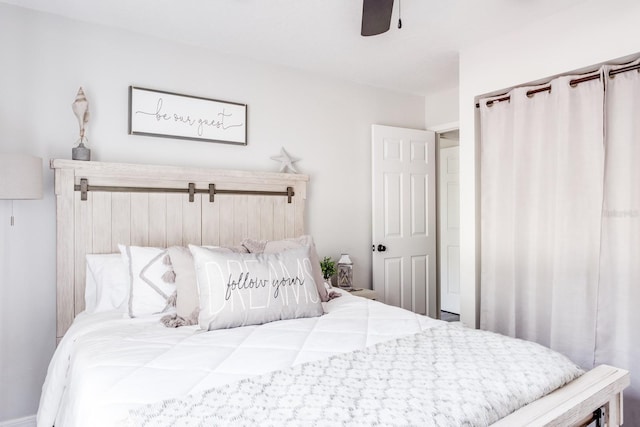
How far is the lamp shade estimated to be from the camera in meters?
1.93

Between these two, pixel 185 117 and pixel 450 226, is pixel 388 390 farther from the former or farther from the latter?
pixel 450 226

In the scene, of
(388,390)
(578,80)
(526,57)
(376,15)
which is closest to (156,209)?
Answer: (376,15)

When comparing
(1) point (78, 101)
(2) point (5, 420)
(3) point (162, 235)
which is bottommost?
(2) point (5, 420)

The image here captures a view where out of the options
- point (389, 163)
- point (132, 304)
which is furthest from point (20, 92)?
point (389, 163)

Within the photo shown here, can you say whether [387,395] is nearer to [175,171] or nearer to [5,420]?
[175,171]

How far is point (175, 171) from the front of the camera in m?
2.67

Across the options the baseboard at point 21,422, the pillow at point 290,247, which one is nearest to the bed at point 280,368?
the pillow at point 290,247

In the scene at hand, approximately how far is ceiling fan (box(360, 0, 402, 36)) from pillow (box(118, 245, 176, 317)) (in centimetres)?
158

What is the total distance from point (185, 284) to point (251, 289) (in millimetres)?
356

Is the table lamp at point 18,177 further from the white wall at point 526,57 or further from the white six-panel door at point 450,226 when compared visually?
the white six-panel door at point 450,226

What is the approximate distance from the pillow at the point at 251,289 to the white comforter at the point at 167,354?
59 mm

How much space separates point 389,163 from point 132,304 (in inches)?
101

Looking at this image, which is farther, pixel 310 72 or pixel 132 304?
pixel 310 72

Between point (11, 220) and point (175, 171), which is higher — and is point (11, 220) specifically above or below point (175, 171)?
below
